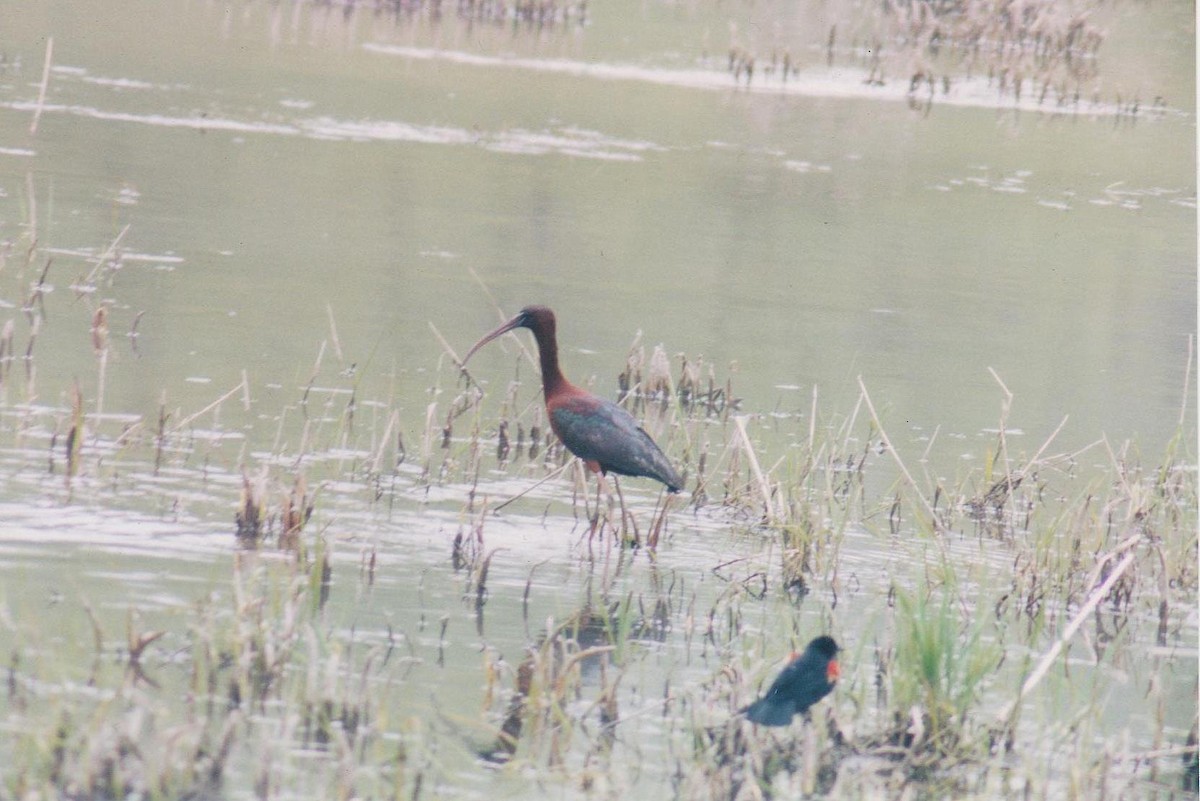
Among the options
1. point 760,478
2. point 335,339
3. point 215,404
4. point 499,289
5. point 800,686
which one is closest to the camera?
point 800,686

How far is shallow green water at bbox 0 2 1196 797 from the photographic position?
7367mm

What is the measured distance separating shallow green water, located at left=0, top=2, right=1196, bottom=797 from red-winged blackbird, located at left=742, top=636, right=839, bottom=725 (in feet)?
0.72

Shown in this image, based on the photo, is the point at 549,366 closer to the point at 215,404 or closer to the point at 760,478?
the point at 760,478

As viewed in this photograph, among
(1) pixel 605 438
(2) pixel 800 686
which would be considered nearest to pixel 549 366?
(1) pixel 605 438

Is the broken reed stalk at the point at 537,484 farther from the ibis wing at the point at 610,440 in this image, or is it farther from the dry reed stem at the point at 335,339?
the dry reed stem at the point at 335,339

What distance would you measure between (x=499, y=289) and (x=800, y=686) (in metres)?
8.15

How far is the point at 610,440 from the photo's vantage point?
8.48 meters

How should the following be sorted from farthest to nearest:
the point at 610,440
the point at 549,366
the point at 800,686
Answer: the point at 549,366
the point at 610,440
the point at 800,686

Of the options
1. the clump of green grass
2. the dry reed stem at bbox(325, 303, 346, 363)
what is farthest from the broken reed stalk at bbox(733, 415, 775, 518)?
the dry reed stem at bbox(325, 303, 346, 363)

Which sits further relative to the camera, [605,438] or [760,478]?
[605,438]

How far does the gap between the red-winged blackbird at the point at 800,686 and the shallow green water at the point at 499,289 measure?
0.72 feet

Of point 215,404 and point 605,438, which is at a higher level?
point 605,438

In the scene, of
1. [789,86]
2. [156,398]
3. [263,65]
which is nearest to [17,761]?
[156,398]

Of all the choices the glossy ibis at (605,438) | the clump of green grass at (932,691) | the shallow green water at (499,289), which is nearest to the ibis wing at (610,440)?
the glossy ibis at (605,438)
